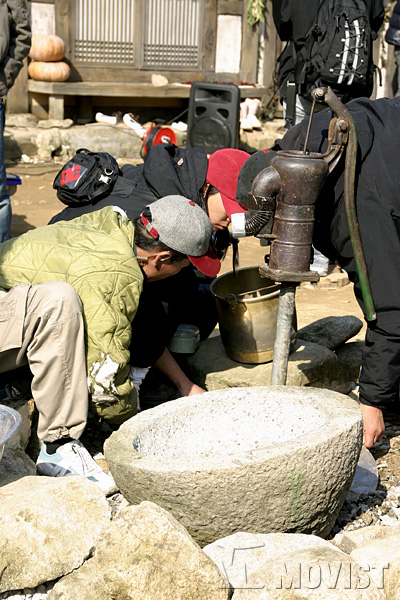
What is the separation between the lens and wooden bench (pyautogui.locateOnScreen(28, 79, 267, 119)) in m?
10.1

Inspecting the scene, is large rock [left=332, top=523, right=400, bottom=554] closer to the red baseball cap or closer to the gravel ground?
the gravel ground

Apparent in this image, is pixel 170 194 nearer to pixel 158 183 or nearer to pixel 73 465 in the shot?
pixel 158 183

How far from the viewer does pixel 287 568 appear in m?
2.10

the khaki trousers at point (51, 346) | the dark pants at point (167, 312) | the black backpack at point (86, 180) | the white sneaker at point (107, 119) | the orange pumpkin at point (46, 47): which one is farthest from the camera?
the white sneaker at point (107, 119)

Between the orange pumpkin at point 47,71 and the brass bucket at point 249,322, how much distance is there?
23.1 feet

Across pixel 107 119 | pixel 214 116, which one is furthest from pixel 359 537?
pixel 107 119

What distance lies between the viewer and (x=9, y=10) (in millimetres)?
5551

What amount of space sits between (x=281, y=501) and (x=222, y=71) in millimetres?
9909

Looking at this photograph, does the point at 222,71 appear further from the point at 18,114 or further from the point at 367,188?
the point at 367,188

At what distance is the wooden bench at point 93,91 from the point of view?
33.1 feet

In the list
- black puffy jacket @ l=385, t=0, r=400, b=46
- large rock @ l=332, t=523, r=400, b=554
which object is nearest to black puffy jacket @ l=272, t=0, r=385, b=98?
black puffy jacket @ l=385, t=0, r=400, b=46

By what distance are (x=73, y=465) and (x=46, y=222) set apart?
489 centimetres

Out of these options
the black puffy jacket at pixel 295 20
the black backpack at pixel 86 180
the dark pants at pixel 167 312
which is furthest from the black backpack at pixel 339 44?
the black backpack at pixel 86 180

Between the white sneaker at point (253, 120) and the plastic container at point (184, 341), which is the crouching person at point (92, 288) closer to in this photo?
the plastic container at point (184, 341)
